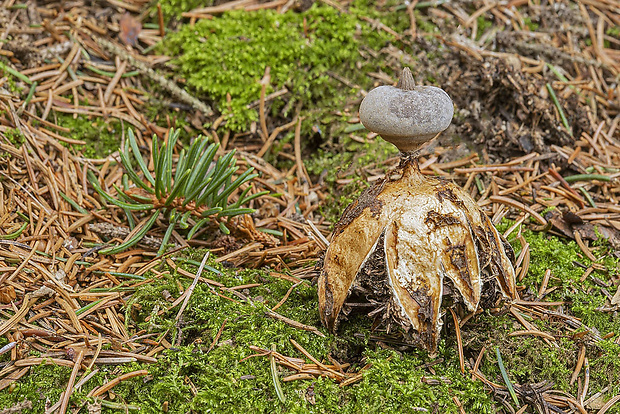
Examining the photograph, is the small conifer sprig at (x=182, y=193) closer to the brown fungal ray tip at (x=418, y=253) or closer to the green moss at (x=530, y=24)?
the brown fungal ray tip at (x=418, y=253)

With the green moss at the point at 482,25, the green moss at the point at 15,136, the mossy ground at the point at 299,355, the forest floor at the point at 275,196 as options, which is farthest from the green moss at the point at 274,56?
the mossy ground at the point at 299,355

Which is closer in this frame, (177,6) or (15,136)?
(15,136)

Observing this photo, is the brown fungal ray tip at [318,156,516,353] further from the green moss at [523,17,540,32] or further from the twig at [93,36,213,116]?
the green moss at [523,17,540,32]

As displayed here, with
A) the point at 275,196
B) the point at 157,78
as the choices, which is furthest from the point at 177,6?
the point at 275,196

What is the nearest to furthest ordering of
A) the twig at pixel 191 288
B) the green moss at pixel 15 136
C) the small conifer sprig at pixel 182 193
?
the twig at pixel 191 288, the small conifer sprig at pixel 182 193, the green moss at pixel 15 136

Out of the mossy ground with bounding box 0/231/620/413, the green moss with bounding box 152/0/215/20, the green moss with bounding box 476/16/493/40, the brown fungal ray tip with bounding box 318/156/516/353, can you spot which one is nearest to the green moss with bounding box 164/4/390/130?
the green moss with bounding box 152/0/215/20

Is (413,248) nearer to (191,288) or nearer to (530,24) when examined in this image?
(191,288)

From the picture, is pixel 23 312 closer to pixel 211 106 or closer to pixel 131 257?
pixel 131 257

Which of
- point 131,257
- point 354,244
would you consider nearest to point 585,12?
point 354,244
